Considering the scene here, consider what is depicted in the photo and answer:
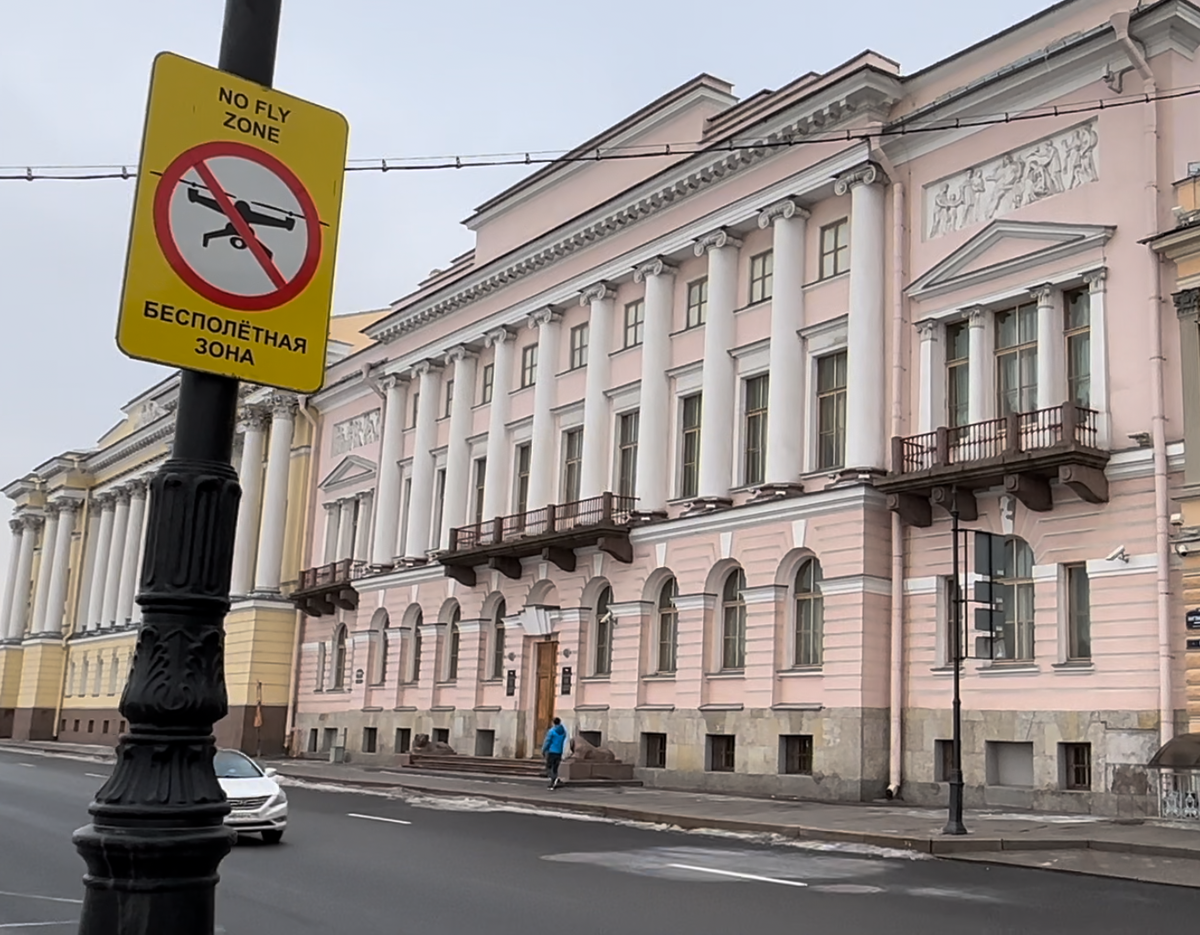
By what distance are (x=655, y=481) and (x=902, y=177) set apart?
10.0 metres

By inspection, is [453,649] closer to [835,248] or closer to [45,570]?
[835,248]

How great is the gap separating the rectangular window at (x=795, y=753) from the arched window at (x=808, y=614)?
5.43 feet

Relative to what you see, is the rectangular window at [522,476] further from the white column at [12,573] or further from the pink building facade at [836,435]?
the white column at [12,573]

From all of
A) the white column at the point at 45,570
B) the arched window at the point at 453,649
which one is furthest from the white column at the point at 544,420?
the white column at the point at 45,570

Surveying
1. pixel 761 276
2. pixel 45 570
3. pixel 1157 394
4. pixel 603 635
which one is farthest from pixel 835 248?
pixel 45 570

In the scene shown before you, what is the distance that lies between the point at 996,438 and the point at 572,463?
1626 cm

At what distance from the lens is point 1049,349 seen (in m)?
25.2

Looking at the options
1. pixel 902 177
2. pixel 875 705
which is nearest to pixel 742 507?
pixel 875 705

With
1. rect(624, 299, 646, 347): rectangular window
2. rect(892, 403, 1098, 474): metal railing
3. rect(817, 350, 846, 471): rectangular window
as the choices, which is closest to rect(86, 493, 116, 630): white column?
rect(624, 299, 646, 347): rectangular window

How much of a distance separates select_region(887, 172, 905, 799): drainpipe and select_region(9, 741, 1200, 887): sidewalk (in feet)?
5.13

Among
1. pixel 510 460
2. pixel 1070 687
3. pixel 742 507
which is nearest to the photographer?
pixel 1070 687

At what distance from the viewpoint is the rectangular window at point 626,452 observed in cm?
3650

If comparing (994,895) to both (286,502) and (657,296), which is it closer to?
(657,296)

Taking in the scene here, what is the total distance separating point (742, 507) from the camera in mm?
31266
